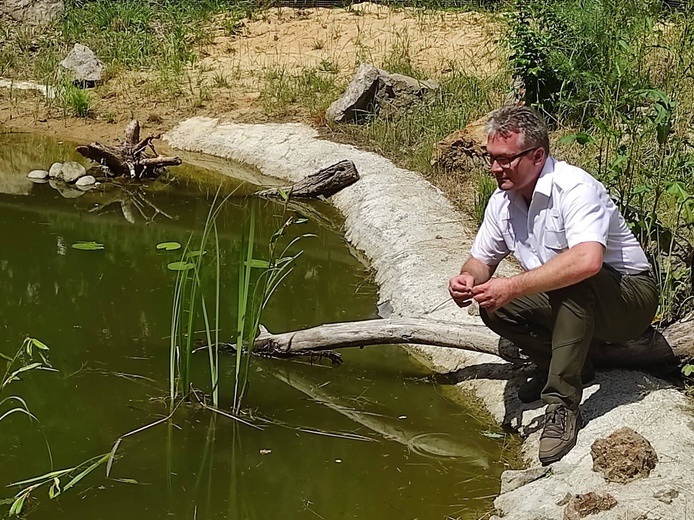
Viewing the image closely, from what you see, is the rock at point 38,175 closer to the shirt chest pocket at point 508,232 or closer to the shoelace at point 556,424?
the shirt chest pocket at point 508,232

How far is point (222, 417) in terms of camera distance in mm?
4230

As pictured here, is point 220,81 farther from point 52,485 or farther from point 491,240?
point 52,485

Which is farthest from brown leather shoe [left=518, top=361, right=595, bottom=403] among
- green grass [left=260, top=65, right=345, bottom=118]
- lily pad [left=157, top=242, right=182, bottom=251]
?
green grass [left=260, top=65, right=345, bottom=118]

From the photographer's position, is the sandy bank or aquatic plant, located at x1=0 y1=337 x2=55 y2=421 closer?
aquatic plant, located at x1=0 y1=337 x2=55 y2=421

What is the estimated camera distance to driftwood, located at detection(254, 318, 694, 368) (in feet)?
13.2

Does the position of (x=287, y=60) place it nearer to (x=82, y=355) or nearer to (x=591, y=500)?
(x=82, y=355)

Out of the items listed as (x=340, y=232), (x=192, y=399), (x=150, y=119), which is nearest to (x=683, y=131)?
(x=340, y=232)

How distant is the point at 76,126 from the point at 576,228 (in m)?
8.56

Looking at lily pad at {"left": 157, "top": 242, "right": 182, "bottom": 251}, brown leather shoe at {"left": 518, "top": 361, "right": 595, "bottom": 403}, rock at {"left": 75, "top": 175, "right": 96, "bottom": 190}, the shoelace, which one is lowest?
rock at {"left": 75, "top": 175, "right": 96, "bottom": 190}

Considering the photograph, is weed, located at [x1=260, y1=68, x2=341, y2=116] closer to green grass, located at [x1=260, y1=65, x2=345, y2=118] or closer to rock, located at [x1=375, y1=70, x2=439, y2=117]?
green grass, located at [x1=260, y1=65, x2=345, y2=118]

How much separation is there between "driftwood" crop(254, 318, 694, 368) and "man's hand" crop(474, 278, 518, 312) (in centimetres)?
71

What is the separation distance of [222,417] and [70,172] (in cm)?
512

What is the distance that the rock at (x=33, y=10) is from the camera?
13.4 m

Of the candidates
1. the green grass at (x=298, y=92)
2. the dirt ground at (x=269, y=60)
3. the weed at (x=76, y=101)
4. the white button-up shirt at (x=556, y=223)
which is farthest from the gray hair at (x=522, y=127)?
the weed at (x=76, y=101)
